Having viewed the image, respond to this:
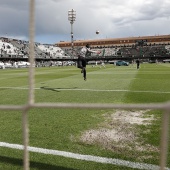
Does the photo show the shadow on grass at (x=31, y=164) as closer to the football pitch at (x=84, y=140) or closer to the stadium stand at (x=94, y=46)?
the football pitch at (x=84, y=140)

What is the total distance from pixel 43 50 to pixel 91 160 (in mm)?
80738

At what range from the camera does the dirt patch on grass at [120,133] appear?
4375mm

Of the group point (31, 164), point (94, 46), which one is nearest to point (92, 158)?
point (31, 164)

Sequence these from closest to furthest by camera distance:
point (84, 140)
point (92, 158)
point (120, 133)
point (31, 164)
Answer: point (31, 164) → point (92, 158) → point (84, 140) → point (120, 133)

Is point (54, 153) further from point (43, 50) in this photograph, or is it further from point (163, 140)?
point (43, 50)

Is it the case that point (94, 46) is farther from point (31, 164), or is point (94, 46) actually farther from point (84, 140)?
point (31, 164)

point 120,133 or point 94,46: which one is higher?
point 94,46

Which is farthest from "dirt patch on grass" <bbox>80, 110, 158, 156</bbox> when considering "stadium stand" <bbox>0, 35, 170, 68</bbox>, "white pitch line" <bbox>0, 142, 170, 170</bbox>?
"stadium stand" <bbox>0, 35, 170, 68</bbox>

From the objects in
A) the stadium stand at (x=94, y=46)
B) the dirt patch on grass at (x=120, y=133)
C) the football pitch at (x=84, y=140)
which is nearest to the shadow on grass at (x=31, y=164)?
the football pitch at (x=84, y=140)

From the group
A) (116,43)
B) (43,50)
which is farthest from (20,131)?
(116,43)

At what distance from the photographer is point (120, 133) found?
16.8 feet

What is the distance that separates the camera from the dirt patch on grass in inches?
172

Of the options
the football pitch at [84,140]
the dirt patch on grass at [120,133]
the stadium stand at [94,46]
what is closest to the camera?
the football pitch at [84,140]

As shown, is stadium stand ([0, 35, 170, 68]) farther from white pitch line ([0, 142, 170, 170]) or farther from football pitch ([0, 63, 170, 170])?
white pitch line ([0, 142, 170, 170])
